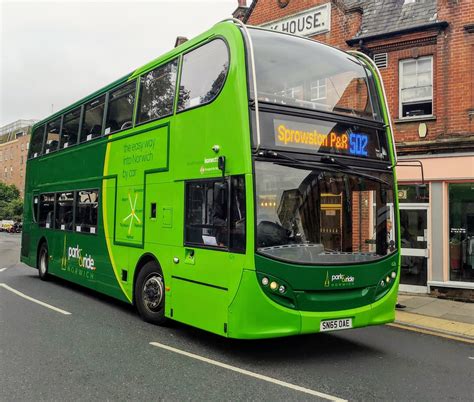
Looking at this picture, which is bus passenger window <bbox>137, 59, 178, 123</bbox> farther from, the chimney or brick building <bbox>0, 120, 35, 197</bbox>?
brick building <bbox>0, 120, 35, 197</bbox>

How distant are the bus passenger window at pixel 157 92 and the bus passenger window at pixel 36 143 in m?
6.03

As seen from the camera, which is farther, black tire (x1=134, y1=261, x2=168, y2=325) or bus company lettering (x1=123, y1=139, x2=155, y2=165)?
bus company lettering (x1=123, y1=139, x2=155, y2=165)

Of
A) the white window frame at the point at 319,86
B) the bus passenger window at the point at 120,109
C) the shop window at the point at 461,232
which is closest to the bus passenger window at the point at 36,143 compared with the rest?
the bus passenger window at the point at 120,109

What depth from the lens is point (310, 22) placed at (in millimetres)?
13727

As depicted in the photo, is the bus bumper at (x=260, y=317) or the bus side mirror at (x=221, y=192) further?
the bus side mirror at (x=221, y=192)

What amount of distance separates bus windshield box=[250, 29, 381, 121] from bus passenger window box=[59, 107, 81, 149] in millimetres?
5891

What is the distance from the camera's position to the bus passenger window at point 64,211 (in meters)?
10.6

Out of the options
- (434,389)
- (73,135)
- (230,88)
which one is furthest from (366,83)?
(73,135)

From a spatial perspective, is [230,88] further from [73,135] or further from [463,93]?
[463,93]

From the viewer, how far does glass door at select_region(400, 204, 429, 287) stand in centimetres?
1159

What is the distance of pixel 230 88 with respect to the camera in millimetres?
5777

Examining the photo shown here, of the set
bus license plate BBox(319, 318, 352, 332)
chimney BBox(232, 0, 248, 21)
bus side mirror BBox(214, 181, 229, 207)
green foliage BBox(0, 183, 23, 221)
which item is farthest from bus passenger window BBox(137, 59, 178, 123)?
green foliage BBox(0, 183, 23, 221)

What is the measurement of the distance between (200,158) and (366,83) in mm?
2721

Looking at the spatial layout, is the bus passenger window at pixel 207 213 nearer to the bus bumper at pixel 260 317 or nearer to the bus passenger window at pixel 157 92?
the bus bumper at pixel 260 317
